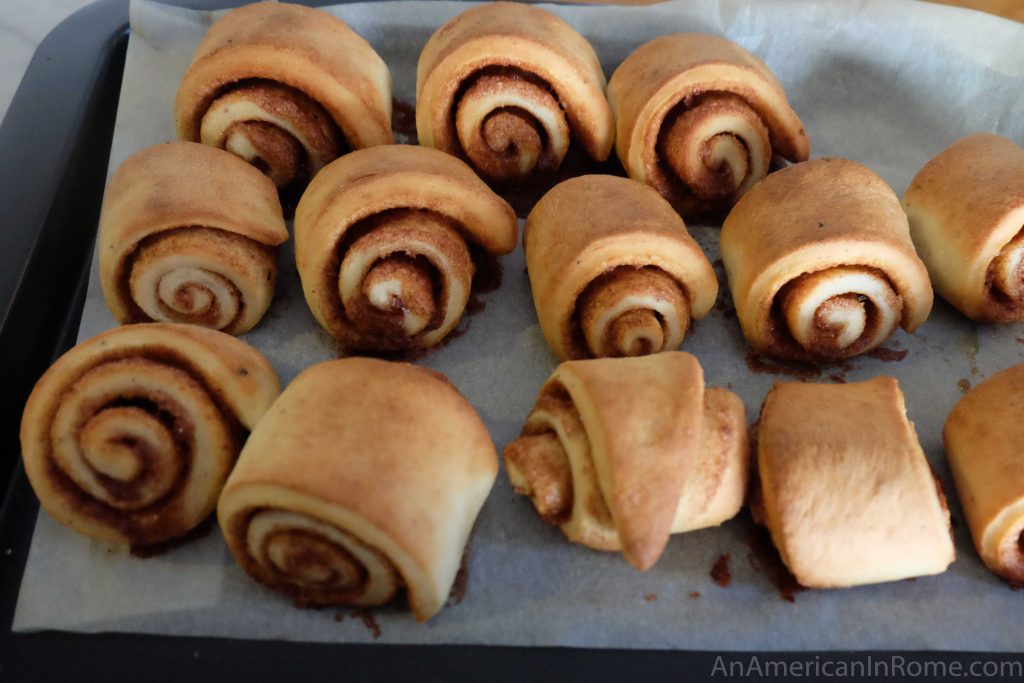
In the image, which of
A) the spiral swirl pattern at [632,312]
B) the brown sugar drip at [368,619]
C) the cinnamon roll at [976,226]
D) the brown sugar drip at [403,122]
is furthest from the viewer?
the brown sugar drip at [403,122]

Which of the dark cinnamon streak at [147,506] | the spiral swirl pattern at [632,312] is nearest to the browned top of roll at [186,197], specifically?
the dark cinnamon streak at [147,506]

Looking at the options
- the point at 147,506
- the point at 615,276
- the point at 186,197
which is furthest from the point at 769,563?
the point at 186,197

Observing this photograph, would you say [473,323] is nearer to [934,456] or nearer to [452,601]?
[452,601]

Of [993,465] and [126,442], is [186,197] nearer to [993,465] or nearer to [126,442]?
[126,442]

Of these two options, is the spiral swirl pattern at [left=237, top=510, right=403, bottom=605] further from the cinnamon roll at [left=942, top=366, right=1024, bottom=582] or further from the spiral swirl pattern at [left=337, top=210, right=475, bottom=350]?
Answer: the cinnamon roll at [left=942, top=366, right=1024, bottom=582]

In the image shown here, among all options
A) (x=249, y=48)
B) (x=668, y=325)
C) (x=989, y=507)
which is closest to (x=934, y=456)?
(x=989, y=507)

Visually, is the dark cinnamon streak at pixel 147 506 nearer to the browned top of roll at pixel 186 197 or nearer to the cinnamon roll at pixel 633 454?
the browned top of roll at pixel 186 197
